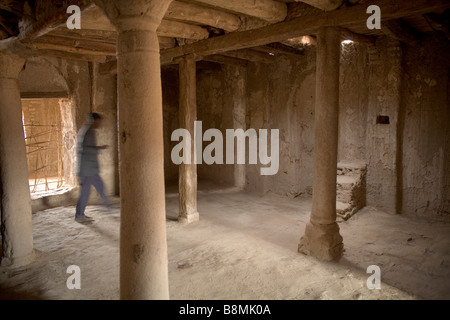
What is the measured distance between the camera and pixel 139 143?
258 centimetres

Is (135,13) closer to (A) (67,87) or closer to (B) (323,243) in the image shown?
(B) (323,243)

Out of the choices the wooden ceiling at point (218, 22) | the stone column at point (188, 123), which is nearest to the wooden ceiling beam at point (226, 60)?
the stone column at point (188, 123)

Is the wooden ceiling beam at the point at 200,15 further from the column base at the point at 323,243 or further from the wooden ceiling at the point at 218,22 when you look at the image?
the column base at the point at 323,243

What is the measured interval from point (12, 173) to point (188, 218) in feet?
9.67

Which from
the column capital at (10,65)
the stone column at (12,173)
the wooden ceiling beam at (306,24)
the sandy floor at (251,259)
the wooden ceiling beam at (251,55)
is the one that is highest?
the wooden ceiling beam at (251,55)

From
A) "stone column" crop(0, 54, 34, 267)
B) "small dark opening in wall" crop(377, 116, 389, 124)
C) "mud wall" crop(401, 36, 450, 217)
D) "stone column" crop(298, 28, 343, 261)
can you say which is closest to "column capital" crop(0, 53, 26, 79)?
"stone column" crop(0, 54, 34, 267)

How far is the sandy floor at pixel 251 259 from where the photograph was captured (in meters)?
3.63

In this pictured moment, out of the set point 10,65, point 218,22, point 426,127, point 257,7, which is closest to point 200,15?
point 218,22

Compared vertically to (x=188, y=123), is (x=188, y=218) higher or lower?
lower

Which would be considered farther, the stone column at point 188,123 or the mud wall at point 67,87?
the mud wall at point 67,87

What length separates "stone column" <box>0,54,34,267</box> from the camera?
4105 millimetres

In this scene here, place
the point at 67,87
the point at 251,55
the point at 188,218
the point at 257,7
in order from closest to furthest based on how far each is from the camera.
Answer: the point at 257,7
the point at 188,218
the point at 251,55
the point at 67,87

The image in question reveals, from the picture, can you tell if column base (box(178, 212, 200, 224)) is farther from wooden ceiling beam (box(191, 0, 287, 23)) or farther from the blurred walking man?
wooden ceiling beam (box(191, 0, 287, 23))
